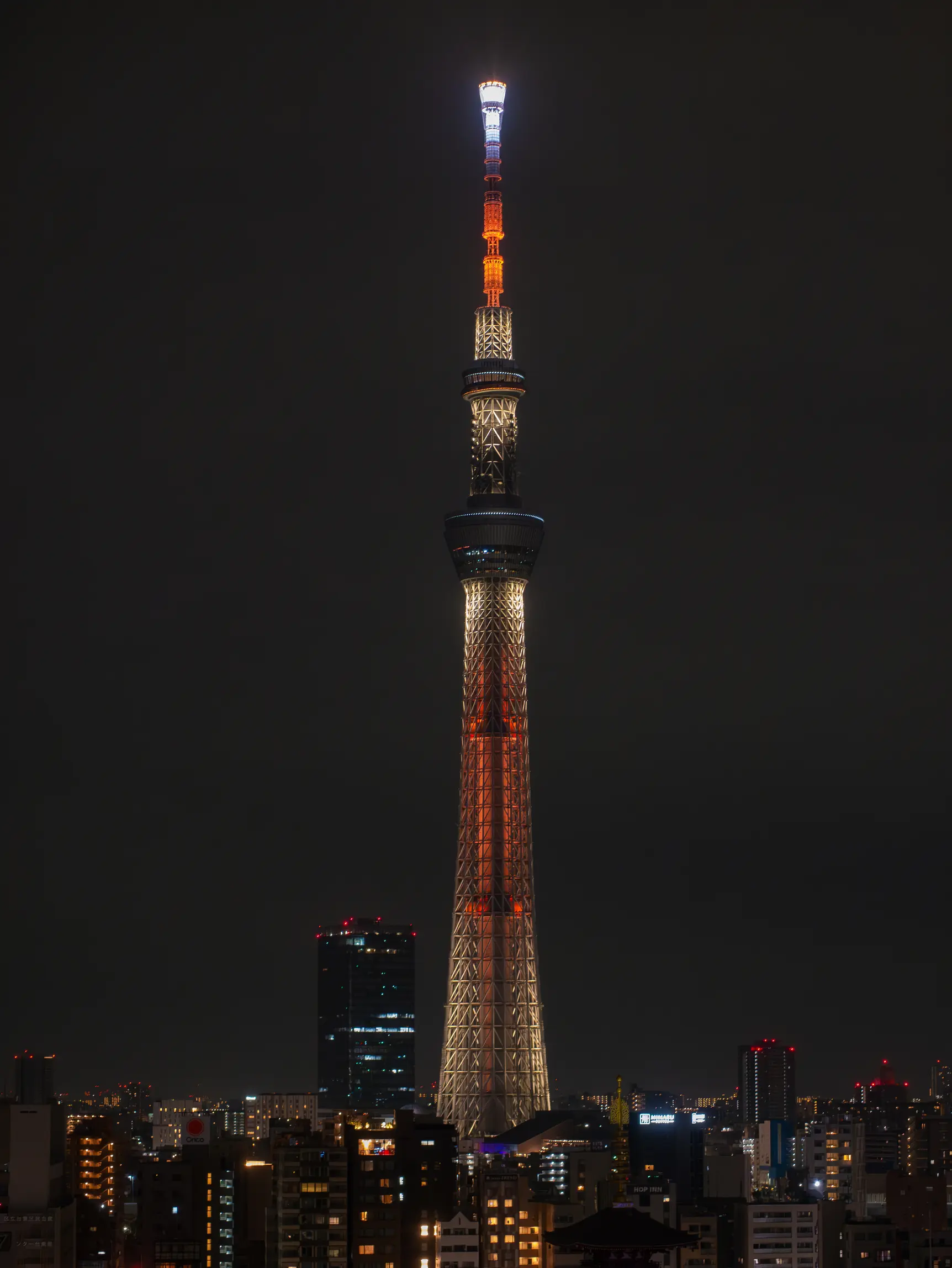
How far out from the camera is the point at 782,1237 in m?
52.6

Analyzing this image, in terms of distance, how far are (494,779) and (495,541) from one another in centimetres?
609

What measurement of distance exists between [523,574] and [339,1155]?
23.7 meters

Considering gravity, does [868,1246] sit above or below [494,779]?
below

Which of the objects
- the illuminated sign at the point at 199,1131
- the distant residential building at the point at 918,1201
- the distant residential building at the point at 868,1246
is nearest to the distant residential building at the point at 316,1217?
the distant residential building at the point at 868,1246

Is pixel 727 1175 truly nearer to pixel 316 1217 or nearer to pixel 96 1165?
pixel 316 1217

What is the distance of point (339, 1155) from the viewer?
52.1 meters

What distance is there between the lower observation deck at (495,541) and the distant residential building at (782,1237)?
2359 centimetres

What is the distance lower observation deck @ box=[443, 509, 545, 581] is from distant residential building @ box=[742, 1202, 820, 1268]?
23.6 m

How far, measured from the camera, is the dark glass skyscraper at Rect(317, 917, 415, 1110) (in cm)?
10325

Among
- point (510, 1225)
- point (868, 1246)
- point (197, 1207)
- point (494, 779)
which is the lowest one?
point (868, 1246)

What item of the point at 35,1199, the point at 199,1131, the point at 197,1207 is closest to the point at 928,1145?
the point at 199,1131

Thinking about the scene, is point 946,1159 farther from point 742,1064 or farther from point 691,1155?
point 742,1064

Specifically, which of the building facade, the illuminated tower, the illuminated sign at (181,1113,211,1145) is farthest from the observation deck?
the building facade

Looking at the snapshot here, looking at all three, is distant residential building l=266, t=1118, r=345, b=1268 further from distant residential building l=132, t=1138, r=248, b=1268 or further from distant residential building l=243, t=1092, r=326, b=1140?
distant residential building l=243, t=1092, r=326, b=1140
